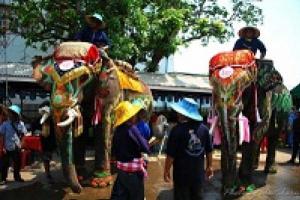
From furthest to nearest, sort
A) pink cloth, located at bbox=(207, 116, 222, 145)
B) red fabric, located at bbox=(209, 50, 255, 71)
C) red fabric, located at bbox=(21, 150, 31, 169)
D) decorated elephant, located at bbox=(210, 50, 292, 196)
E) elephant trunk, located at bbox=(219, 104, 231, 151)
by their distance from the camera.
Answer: red fabric, located at bbox=(21, 150, 31, 169), red fabric, located at bbox=(209, 50, 255, 71), pink cloth, located at bbox=(207, 116, 222, 145), decorated elephant, located at bbox=(210, 50, 292, 196), elephant trunk, located at bbox=(219, 104, 231, 151)

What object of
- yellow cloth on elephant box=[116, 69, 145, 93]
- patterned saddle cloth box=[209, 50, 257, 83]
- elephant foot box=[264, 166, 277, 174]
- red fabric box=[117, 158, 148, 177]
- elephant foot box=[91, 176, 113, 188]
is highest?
patterned saddle cloth box=[209, 50, 257, 83]

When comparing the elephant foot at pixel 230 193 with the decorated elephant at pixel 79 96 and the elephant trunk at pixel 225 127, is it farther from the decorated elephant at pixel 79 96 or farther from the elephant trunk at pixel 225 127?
the decorated elephant at pixel 79 96

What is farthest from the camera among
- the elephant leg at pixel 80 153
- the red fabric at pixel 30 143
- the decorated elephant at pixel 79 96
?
the red fabric at pixel 30 143

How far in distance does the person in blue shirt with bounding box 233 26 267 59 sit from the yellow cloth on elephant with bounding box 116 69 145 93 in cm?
218

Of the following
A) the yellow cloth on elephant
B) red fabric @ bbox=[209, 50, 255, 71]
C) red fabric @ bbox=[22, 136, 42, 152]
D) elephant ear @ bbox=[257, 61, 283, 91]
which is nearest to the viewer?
red fabric @ bbox=[209, 50, 255, 71]

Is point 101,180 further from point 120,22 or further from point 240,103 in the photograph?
point 120,22

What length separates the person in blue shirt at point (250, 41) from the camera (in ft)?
34.0

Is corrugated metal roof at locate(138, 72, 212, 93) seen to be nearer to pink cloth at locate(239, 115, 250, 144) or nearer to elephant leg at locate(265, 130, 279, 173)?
elephant leg at locate(265, 130, 279, 173)

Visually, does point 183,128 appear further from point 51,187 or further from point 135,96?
point 135,96

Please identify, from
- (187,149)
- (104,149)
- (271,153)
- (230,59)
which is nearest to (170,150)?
(187,149)

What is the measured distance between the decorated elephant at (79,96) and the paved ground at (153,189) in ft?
1.84

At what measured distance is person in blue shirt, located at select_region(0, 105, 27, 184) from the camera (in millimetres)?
9992

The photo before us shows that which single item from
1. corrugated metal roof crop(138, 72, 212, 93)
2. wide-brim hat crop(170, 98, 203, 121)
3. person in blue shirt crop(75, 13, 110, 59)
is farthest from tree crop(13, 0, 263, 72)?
wide-brim hat crop(170, 98, 203, 121)

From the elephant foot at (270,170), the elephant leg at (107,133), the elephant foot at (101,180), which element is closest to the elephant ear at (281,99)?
the elephant foot at (270,170)
